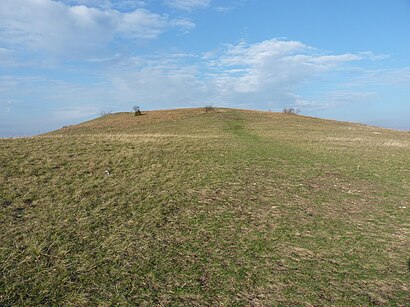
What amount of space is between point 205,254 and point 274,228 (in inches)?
82.4

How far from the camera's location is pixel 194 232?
726 cm

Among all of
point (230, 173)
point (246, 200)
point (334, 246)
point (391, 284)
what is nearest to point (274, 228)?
point (334, 246)

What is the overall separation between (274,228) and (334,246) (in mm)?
1410

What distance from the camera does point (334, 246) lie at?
6625mm

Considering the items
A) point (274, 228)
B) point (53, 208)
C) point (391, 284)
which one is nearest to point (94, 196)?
point (53, 208)

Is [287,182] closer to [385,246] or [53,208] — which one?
[385,246]

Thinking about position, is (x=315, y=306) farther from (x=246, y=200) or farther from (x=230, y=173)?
(x=230, y=173)

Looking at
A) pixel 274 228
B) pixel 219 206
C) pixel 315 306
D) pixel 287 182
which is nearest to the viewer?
pixel 315 306

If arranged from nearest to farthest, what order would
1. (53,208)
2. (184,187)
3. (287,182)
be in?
1. (53,208)
2. (184,187)
3. (287,182)

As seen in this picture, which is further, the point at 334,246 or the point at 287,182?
the point at 287,182

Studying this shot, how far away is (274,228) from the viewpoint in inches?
296

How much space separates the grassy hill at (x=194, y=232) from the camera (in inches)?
200

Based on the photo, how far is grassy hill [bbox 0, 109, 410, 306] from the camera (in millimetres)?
5090

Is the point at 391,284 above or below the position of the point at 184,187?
below
